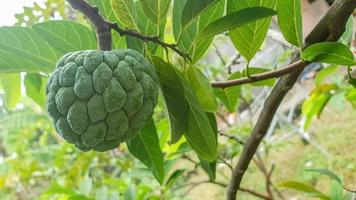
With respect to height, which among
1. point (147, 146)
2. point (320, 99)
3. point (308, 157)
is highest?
point (147, 146)

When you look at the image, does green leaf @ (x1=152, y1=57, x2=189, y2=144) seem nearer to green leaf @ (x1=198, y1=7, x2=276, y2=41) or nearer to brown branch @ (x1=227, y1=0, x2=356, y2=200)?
green leaf @ (x1=198, y1=7, x2=276, y2=41)

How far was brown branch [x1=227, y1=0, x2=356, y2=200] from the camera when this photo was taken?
61 cm

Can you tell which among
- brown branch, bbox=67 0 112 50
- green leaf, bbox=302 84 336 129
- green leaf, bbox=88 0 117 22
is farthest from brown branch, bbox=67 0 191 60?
green leaf, bbox=302 84 336 129

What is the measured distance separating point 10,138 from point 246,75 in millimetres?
2799

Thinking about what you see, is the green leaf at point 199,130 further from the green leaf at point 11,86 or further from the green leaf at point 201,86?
the green leaf at point 11,86

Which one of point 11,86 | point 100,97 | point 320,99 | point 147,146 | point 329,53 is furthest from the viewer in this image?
point 320,99

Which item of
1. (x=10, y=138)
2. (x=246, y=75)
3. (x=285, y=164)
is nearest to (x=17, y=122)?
(x=10, y=138)

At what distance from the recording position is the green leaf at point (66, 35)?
0.66 metres

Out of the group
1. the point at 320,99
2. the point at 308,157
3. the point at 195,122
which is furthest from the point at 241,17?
the point at 308,157

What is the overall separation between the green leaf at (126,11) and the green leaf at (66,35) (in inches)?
3.7

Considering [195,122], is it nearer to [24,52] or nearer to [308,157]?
[24,52]

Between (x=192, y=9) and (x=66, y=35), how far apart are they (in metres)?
0.21

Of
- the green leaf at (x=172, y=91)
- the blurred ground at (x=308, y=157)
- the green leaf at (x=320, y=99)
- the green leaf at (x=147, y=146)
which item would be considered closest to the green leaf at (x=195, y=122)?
the green leaf at (x=172, y=91)

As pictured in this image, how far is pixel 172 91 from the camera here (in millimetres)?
611
